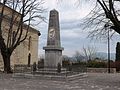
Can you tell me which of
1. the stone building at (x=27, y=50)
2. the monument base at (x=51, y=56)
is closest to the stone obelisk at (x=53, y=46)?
the monument base at (x=51, y=56)

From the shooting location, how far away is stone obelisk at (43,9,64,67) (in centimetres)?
2372

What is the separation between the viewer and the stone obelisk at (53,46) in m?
23.7

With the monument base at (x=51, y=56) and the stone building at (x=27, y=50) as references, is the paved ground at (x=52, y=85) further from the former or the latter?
the stone building at (x=27, y=50)

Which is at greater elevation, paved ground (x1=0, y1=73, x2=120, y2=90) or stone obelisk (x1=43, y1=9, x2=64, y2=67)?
stone obelisk (x1=43, y1=9, x2=64, y2=67)

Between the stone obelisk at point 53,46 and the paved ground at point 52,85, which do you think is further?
the stone obelisk at point 53,46

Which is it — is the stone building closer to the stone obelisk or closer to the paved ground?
the stone obelisk

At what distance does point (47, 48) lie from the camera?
23703 mm

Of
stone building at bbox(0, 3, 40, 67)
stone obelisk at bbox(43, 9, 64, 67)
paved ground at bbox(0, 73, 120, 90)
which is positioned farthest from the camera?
stone building at bbox(0, 3, 40, 67)

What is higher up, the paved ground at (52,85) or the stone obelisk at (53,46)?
the stone obelisk at (53,46)

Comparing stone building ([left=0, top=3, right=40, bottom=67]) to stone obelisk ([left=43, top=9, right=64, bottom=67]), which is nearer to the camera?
stone obelisk ([left=43, top=9, right=64, bottom=67])

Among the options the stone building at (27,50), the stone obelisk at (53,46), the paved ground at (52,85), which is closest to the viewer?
the paved ground at (52,85)

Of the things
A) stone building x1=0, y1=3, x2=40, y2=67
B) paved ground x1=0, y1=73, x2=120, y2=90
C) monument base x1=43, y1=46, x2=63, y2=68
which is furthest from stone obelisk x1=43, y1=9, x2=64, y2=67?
stone building x1=0, y1=3, x2=40, y2=67

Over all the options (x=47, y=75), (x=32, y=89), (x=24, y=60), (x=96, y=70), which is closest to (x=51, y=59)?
(x=47, y=75)

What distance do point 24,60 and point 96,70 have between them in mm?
16235
